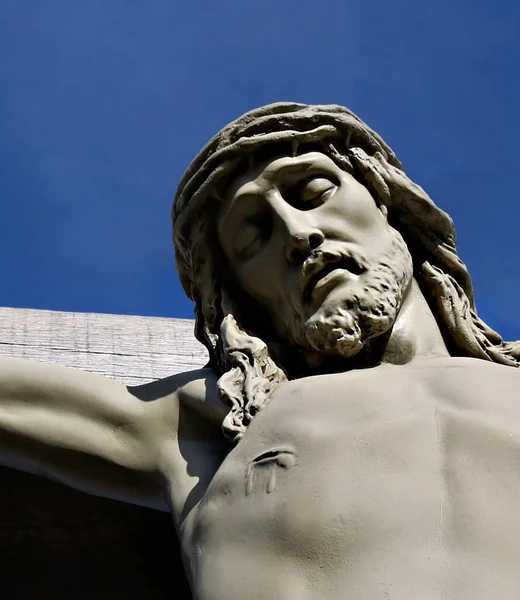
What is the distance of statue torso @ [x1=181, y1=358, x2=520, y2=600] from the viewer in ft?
12.2

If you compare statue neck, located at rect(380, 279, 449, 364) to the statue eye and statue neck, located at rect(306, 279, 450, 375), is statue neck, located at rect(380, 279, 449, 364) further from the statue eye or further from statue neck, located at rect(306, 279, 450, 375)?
the statue eye

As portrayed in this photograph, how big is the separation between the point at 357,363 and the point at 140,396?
2.42 feet

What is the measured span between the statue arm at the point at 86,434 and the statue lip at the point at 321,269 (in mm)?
503

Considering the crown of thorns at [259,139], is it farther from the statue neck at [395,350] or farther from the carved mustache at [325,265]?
the statue neck at [395,350]

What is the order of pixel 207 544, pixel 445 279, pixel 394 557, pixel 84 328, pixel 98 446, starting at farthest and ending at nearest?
1. pixel 84 328
2. pixel 445 279
3. pixel 98 446
4. pixel 207 544
5. pixel 394 557

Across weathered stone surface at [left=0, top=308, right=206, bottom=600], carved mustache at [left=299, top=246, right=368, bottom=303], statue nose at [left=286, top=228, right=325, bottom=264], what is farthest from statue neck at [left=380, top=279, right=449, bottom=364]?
weathered stone surface at [left=0, top=308, right=206, bottom=600]

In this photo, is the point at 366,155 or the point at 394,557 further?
the point at 366,155

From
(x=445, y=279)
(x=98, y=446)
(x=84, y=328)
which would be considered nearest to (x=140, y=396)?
(x=98, y=446)

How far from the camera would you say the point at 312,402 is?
436 cm

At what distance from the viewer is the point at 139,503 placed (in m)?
4.73

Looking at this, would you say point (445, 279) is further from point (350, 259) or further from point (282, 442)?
point (282, 442)

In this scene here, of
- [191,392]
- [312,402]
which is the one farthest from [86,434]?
[312,402]

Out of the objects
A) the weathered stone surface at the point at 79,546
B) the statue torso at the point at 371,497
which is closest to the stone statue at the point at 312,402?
the statue torso at the point at 371,497

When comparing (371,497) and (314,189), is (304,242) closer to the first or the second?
(314,189)
